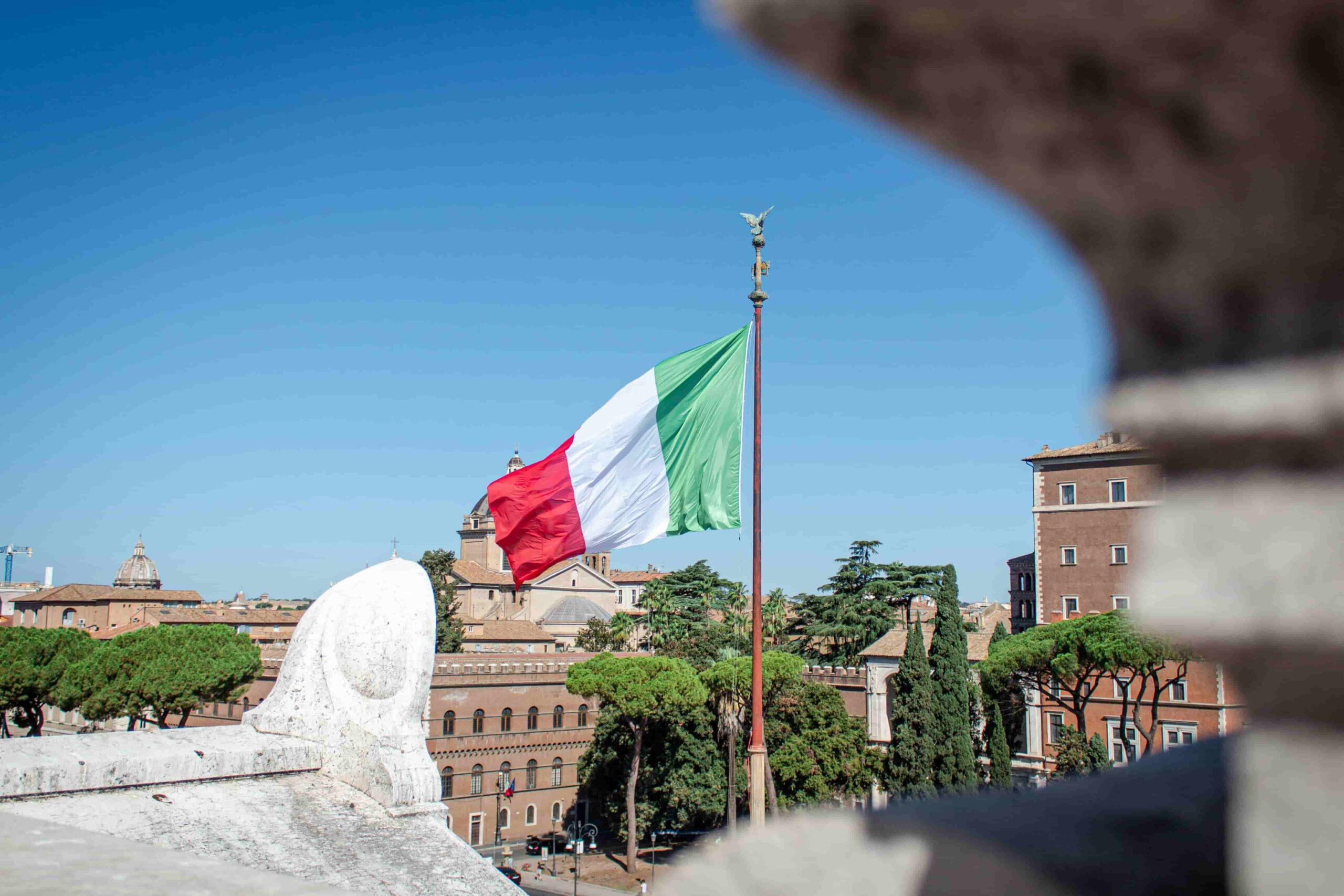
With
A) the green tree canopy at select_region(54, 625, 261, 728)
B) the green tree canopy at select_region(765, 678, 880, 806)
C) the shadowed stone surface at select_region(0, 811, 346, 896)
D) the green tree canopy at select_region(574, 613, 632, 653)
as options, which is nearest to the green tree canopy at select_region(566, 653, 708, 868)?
the green tree canopy at select_region(765, 678, 880, 806)

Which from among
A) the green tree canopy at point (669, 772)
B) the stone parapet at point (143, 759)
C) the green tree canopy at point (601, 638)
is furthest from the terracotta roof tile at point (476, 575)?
the stone parapet at point (143, 759)

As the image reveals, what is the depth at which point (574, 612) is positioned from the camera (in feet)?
251

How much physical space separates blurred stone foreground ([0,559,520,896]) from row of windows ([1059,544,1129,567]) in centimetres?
3158

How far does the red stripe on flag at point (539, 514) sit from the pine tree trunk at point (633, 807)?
70.7 feet

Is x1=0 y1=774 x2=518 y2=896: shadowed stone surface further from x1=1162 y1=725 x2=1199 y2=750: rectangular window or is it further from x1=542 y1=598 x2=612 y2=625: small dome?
x1=542 y1=598 x2=612 y2=625: small dome

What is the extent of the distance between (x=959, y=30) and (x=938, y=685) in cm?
2904

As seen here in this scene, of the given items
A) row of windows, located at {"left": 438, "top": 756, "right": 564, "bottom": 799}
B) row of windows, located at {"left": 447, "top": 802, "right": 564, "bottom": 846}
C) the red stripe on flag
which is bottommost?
row of windows, located at {"left": 447, "top": 802, "right": 564, "bottom": 846}

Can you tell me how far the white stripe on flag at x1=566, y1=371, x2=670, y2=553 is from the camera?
954 centimetres

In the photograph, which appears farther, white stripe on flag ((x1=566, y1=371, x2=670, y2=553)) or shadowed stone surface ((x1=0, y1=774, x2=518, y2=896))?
white stripe on flag ((x1=566, y1=371, x2=670, y2=553))

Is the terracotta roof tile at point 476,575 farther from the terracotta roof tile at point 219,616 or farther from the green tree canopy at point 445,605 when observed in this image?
the terracotta roof tile at point 219,616

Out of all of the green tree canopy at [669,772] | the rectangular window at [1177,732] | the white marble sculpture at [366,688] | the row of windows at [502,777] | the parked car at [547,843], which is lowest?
the parked car at [547,843]

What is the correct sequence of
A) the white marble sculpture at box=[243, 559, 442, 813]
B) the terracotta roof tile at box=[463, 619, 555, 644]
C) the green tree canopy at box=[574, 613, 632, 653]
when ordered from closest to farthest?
the white marble sculpture at box=[243, 559, 442, 813]
the terracotta roof tile at box=[463, 619, 555, 644]
the green tree canopy at box=[574, 613, 632, 653]

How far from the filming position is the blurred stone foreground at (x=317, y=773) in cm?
629

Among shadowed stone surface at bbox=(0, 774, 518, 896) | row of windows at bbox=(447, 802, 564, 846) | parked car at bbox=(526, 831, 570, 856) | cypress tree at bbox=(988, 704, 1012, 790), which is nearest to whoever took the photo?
shadowed stone surface at bbox=(0, 774, 518, 896)
